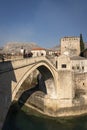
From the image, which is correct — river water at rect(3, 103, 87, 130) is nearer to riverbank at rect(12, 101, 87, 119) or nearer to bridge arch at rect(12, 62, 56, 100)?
riverbank at rect(12, 101, 87, 119)

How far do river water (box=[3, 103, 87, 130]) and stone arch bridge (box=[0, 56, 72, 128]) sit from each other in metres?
1.63

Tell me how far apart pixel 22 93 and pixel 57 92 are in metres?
6.52

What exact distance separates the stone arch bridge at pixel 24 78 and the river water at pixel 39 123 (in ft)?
5.33

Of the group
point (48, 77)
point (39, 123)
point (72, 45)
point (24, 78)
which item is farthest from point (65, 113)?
point (72, 45)

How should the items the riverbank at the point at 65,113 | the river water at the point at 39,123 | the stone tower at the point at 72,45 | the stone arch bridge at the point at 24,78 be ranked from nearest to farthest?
the stone arch bridge at the point at 24,78 < the river water at the point at 39,123 < the riverbank at the point at 65,113 < the stone tower at the point at 72,45

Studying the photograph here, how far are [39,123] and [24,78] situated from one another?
6376 millimetres

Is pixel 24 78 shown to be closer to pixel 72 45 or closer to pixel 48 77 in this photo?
pixel 48 77

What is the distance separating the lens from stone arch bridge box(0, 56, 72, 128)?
12384mm

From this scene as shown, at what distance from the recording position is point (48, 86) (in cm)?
2486

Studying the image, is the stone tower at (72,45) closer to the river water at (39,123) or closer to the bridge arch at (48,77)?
the bridge arch at (48,77)

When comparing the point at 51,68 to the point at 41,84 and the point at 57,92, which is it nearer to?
the point at 57,92

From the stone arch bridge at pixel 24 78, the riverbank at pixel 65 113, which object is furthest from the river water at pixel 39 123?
the stone arch bridge at pixel 24 78

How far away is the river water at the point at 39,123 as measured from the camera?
19.6 m

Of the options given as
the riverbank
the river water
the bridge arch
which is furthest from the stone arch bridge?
the river water
